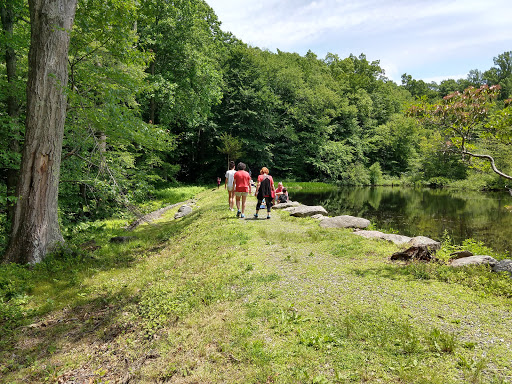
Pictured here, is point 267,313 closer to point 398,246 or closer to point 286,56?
point 398,246

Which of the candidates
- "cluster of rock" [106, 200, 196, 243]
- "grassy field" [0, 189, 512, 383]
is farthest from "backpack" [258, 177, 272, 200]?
"cluster of rock" [106, 200, 196, 243]

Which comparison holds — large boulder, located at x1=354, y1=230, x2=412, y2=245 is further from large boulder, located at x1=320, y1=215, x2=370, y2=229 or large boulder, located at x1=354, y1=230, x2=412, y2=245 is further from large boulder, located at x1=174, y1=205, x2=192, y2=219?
large boulder, located at x1=174, y1=205, x2=192, y2=219

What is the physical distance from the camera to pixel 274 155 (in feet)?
133

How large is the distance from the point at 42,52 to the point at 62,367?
675 cm

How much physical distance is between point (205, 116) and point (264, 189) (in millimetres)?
17892

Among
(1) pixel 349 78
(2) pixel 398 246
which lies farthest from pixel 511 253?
(1) pixel 349 78

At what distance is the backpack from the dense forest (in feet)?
12.4

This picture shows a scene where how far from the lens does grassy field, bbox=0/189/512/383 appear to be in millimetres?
3316

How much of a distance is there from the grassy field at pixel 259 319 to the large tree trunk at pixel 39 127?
0.69 m

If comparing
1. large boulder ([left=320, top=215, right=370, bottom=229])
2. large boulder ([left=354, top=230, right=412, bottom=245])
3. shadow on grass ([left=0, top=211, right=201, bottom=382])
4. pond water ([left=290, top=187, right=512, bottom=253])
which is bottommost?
shadow on grass ([left=0, top=211, right=201, bottom=382])

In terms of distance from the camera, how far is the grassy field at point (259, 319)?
3316 millimetres

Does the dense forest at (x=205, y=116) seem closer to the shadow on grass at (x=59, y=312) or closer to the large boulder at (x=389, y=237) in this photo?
the shadow on grass at (x=59, y=312)

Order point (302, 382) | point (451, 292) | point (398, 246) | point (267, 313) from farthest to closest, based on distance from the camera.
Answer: point (398, 246)
point (451, 292)
point (267, 313)
point (302, 382)

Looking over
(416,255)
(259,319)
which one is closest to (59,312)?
(259,319)
